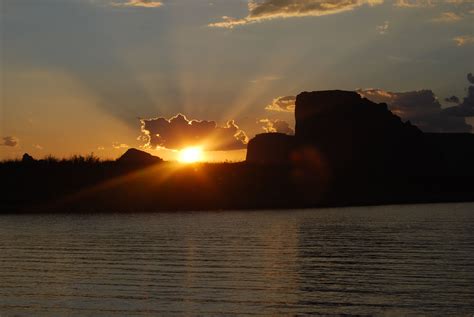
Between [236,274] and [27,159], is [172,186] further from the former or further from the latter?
[236,274]

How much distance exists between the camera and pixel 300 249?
4219 cm

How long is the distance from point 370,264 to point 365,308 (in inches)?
457

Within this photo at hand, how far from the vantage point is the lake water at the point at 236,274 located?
23.1m

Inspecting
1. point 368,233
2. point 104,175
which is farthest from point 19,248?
point 104,175

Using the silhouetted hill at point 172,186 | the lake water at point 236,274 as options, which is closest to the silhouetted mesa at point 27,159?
the silhouetted hill at point 172,186

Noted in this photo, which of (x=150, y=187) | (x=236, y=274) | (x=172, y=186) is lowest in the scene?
(x=236, y=274)

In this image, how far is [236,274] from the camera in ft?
99.4

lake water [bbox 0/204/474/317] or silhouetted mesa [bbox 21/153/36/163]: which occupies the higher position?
silhouetted mesa [bbox 21/153/36/163]

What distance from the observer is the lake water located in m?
23.1

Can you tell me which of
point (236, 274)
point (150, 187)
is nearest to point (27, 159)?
point (150, 187)

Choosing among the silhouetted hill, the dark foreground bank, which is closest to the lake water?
the dark foreground bank

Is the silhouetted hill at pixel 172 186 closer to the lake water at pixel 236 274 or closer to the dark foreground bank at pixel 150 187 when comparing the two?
the dark foreground bank at pixel 150 187

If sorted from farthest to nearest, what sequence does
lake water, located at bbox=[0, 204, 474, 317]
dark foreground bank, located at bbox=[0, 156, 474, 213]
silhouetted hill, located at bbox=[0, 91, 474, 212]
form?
silhouetted hill, located at bbox=[0, 91, 474, 212], dark foreground bank, located at bbox=[0, 156, 474, 213], lake water, located at bbox=[0, 204, 474, 317]

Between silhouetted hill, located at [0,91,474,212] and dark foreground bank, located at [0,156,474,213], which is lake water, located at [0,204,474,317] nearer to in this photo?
dark foreground bank, located at [0,156,474,213]
